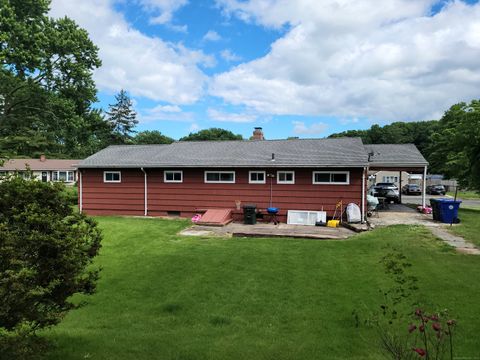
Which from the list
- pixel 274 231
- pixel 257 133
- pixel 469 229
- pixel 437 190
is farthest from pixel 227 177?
pixel 437 190

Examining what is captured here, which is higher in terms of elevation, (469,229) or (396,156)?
(396,156)

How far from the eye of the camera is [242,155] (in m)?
17.0

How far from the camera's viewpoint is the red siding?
1520 centimetres

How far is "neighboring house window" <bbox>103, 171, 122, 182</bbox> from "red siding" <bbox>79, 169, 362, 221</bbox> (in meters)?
0.21

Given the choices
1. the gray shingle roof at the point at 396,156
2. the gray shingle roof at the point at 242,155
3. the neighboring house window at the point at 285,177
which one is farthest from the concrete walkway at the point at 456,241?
the gray shingle roof at the point at 396,156

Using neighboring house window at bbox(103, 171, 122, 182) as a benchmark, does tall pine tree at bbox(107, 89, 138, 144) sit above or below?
above

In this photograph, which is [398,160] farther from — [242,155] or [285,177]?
[242,155]

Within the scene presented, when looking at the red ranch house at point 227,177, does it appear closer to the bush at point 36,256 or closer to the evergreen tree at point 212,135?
the bush at point 36,256

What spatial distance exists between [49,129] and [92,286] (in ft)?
75.5

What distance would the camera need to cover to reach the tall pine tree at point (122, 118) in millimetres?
66562

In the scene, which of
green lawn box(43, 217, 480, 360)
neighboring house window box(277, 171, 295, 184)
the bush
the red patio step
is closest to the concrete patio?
the red patio step

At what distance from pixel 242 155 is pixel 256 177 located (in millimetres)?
1588

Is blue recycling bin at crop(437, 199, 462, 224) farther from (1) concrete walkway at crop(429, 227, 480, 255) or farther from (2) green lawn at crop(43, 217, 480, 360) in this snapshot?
(2) green lawn at crop(43, 217, 480, 360)

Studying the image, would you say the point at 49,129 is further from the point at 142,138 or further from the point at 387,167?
the point at 142,138
